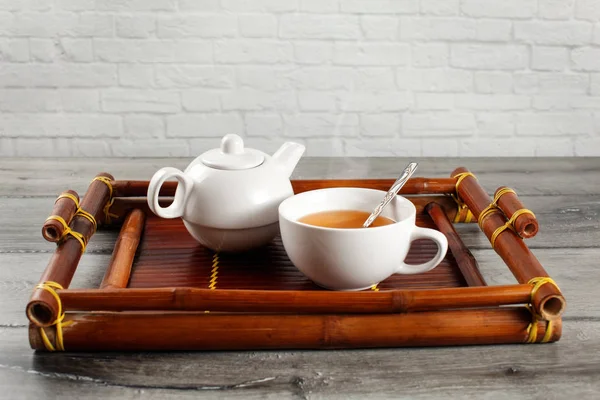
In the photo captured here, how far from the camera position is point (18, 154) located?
2.24m

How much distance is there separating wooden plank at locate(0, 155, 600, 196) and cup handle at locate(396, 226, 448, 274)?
2.00ft

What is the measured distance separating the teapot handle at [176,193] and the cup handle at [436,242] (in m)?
0.29

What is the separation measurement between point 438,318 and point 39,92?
66.9 inches

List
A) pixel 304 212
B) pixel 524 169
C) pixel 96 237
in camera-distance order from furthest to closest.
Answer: pixel 524 169
pixel 96 237
pixel 304 212

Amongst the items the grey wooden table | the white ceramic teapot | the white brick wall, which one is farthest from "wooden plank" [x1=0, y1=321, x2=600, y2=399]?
the white brick wall

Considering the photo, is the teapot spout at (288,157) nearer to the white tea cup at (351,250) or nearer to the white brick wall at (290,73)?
the white tea cup at (351,250)

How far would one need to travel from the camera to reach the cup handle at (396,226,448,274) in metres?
0.88

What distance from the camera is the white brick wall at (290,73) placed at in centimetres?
214

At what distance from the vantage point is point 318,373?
752mm

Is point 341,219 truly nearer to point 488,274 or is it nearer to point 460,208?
point 488,274

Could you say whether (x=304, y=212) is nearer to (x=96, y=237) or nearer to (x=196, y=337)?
(x=196, y=337)

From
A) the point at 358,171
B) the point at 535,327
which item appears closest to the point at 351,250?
the point at 535,327

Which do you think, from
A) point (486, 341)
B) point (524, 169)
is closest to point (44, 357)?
point (486, 341)

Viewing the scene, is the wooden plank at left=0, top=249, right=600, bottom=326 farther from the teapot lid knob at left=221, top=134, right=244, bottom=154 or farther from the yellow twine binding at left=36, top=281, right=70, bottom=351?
the teapot lid knob at left=221, top=134, right=244, bottom=154
